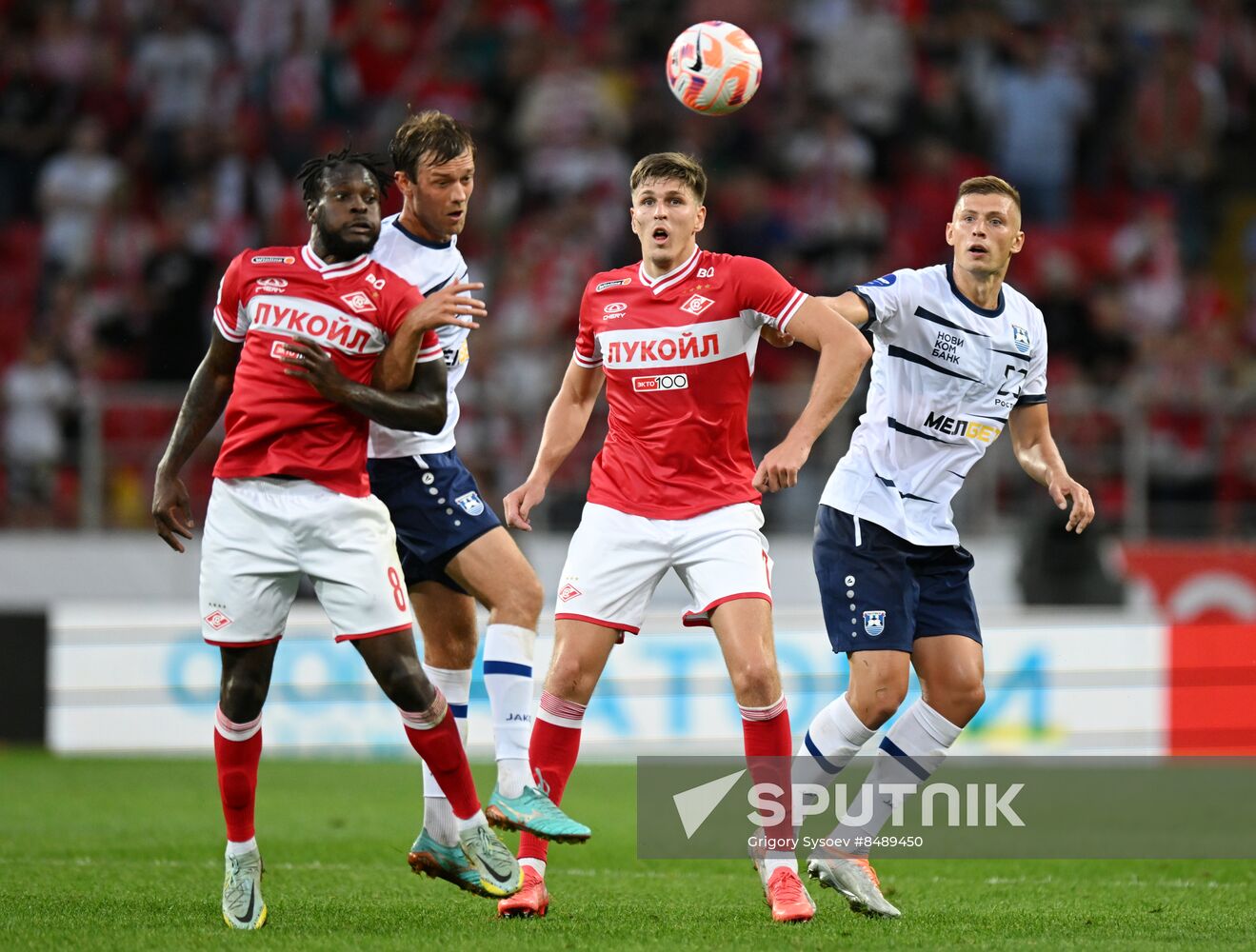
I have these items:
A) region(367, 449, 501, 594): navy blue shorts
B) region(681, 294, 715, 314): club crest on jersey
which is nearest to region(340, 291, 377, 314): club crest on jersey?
region(367, 449, 501, 594): navy blue shorts

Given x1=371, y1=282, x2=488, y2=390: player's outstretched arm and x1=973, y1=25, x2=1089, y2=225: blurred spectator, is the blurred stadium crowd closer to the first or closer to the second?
x1=973, y1=25, x2=1089, y2=225: blurred spectator

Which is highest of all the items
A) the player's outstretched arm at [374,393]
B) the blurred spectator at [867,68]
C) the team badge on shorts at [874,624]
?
the blurred spectator at [867,68]

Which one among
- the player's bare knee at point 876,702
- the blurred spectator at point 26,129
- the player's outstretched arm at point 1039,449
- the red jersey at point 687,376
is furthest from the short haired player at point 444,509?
the blurred spectator at point 26,129

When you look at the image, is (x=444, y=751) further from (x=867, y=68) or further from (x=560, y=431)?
(x=867, y=68)

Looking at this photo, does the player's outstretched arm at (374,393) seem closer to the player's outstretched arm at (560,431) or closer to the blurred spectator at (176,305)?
the player's outstretched arm at (560,431)

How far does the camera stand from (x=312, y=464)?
20.6 ft

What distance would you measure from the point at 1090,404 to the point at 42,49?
1081 cm

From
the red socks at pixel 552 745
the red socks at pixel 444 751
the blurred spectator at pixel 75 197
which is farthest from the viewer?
the blurred spectator at pixel 75 197

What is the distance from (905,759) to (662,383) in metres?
1.73

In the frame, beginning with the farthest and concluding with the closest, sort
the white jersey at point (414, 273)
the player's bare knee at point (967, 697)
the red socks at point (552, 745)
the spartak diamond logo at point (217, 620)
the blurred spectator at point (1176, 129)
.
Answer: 1. the blurred spectator at point (1176, 129)
2. the white jersey at point (414, 273)
3. the player's bare knee at point (967, 697)
4. the red socks at point (552, 745)
5. the spartak diamond logo at point (217, 620)

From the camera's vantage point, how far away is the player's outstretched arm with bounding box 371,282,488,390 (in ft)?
20.4

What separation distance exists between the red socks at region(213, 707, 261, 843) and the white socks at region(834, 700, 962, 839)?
219cm

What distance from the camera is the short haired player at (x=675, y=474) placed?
255 inches

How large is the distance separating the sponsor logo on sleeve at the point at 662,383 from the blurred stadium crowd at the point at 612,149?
305 inches
